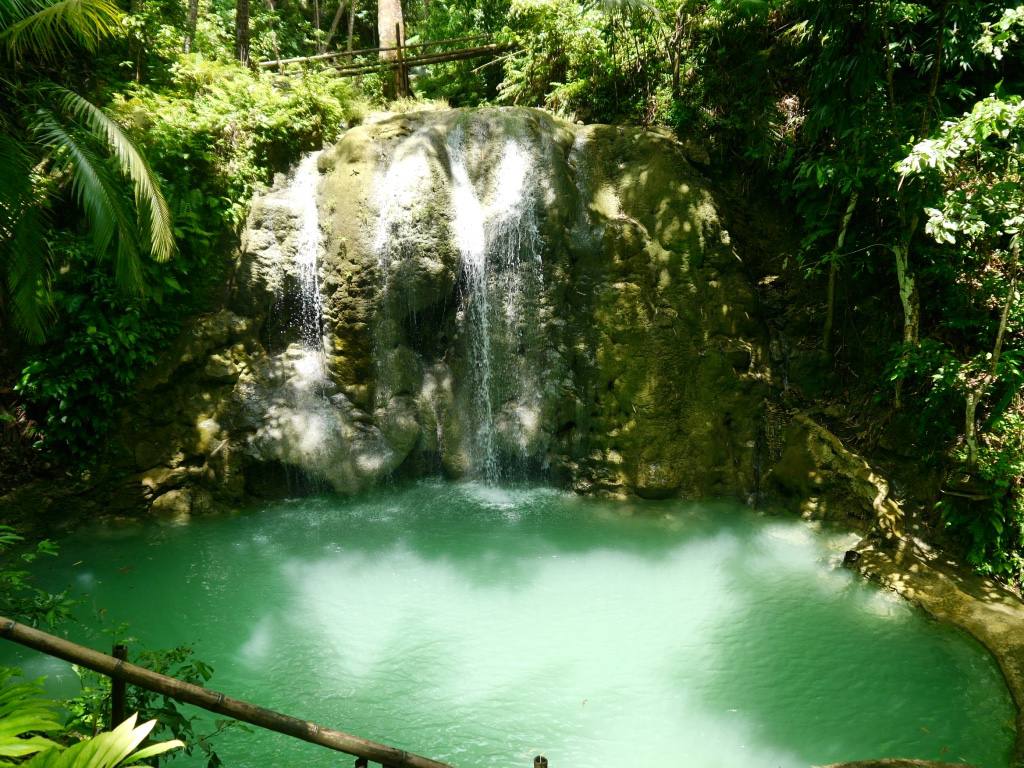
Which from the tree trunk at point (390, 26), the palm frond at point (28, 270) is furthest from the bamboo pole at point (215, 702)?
the tree trunk at point (390, 26)

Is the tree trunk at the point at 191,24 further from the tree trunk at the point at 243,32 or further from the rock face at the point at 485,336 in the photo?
the rock face at the point at 485,336

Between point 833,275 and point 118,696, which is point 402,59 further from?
point 118,696

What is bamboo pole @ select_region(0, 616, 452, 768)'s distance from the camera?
217 cm

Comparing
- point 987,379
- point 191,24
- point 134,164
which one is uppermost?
point 191,24

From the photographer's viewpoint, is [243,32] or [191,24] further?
[191,24]

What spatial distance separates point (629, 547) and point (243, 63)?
9380mm

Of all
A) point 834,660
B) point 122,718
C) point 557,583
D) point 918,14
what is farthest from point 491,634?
point 918,14

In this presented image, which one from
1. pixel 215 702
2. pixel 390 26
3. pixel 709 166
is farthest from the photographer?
pixel 390 26

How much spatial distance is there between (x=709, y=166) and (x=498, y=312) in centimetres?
352

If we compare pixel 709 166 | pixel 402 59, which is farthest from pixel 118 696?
pixel 402 59

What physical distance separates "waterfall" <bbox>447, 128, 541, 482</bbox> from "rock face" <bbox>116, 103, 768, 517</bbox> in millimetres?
26

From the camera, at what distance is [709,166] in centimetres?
874

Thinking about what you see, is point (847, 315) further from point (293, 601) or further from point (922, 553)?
point (293, 601)

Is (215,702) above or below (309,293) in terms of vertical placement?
below
